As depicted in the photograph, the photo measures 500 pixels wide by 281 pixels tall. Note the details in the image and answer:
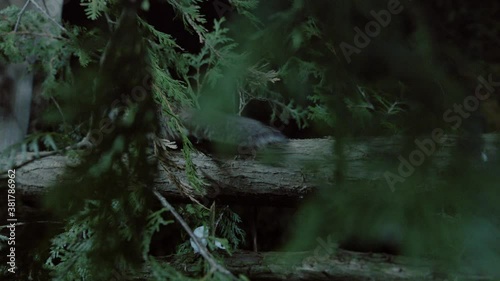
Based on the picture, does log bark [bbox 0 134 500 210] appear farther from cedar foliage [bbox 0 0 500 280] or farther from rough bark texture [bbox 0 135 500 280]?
cedar foliage [bbox 0 0 500 280]

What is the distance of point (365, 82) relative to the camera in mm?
1398

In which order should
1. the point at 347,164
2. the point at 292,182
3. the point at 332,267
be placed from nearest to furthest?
the point at 347,164 < the point at 332,267 < the point at 292,182

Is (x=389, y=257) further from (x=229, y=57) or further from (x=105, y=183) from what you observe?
(x=229, y=57)

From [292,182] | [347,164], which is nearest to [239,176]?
[292,182]

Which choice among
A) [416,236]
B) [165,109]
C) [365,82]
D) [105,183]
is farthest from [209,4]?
[416,236]

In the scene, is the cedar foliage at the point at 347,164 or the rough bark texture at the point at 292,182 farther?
the rough bark texture at the point at 292,182

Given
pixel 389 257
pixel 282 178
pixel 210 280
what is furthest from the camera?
pixel 282 178

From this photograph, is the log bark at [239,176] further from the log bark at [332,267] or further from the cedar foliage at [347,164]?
the log bark at [332,267]

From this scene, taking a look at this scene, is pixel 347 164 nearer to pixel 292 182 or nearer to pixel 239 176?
pixel 292 182

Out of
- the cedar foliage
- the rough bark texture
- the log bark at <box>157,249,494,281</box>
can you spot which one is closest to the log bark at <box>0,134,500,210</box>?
the rough bark texture

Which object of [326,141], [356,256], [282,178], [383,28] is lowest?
[356,256]

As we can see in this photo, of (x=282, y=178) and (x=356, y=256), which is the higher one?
(x=282, y=178)

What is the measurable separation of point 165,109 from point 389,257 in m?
1.30

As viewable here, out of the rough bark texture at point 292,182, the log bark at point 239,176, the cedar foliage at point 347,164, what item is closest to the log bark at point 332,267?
the rough bark texture at point 292,182
